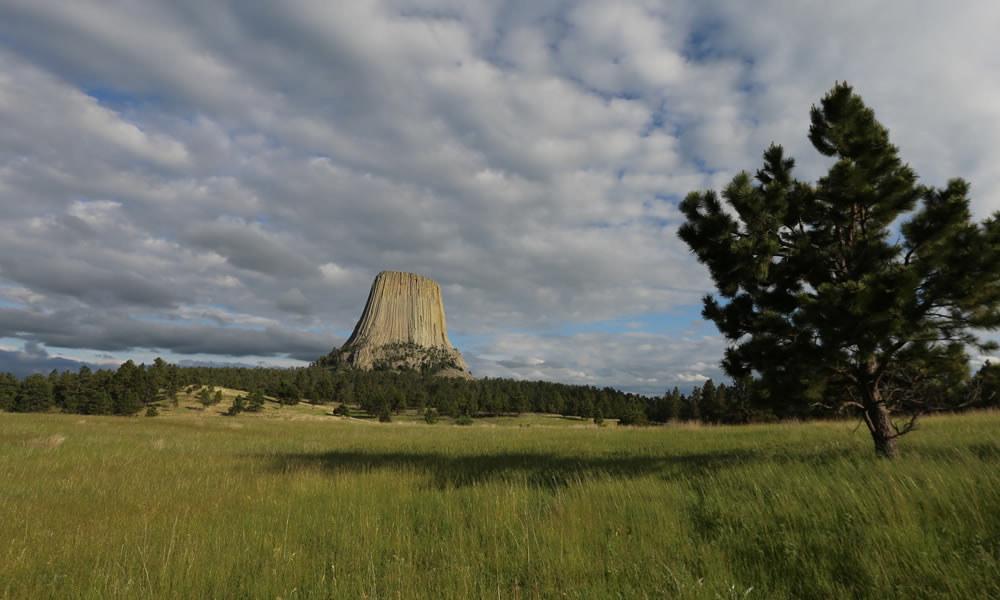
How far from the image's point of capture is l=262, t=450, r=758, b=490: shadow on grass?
837cm

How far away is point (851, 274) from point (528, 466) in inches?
320

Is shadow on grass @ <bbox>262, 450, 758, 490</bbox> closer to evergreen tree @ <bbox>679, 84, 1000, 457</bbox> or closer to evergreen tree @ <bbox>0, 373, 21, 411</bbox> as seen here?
evergreen tree @ <bbox>679, 84, 1000, 457</bbox>

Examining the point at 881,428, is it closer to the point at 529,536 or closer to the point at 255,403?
the point at 529,536

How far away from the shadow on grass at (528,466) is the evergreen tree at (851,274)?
2.73 meters

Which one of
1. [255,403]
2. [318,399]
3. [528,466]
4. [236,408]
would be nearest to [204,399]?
[255,403]

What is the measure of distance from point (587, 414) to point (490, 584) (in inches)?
3368

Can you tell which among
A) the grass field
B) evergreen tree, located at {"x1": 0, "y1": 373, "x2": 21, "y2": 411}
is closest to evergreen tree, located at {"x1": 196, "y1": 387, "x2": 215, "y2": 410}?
evergreen tree, located at {"x1": 0, "y1": 373, "x2": 21, "y2": 411}

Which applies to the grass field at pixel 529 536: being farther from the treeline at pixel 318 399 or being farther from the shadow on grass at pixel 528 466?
the treeline at pixel 318 399

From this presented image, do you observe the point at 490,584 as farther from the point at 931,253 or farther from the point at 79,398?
the point at 79,398

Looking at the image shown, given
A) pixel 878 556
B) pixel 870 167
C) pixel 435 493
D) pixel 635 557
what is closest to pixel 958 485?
pixel 878 556

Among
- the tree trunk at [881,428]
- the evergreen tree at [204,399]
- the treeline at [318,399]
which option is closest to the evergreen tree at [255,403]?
the treeline at [318,399]

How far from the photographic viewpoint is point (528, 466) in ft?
34.7

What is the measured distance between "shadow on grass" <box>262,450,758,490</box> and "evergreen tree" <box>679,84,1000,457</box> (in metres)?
2.73

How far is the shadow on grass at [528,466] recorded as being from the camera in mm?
8367
